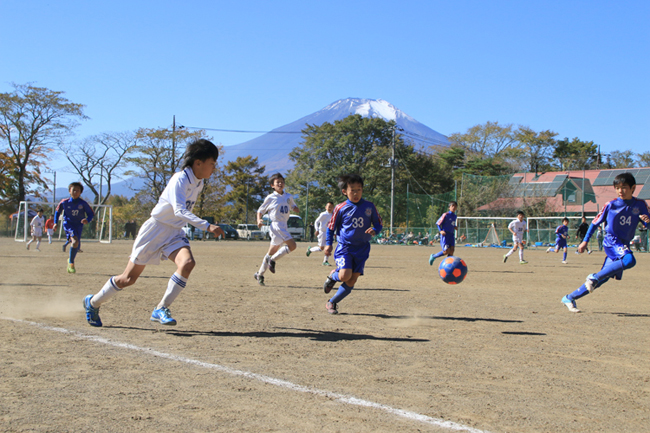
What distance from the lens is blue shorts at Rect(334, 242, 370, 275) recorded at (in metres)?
7.14

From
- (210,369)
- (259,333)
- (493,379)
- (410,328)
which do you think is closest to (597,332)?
(410,328)

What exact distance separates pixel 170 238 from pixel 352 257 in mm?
2468

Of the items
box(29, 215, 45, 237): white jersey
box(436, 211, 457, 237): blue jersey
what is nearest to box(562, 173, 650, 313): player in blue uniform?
box(436, 211, 457, 237): blue jersey

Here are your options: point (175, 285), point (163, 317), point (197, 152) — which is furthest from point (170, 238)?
point (197, 152)

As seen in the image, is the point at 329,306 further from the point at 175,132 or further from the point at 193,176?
the point at 175,132

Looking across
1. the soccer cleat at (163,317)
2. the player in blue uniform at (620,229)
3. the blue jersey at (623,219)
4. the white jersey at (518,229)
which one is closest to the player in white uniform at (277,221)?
the soccer cleat at (163,317)

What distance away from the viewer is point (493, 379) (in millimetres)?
4133

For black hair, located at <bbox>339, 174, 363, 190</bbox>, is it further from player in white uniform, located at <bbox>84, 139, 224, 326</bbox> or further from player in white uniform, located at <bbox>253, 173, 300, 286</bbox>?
player in white uniform, located at <bbox>253, 173, 300, 286</bbox>

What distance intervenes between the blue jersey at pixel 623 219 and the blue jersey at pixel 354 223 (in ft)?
10.2

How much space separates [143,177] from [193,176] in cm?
5253

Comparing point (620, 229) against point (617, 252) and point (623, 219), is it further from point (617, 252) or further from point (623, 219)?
point (617, 252)

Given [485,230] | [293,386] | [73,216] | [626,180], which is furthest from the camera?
[485,230]

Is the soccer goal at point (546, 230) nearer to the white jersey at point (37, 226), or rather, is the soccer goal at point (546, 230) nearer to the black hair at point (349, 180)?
the white jersey at point (37, 226)

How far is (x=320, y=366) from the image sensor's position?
14.6 ft
